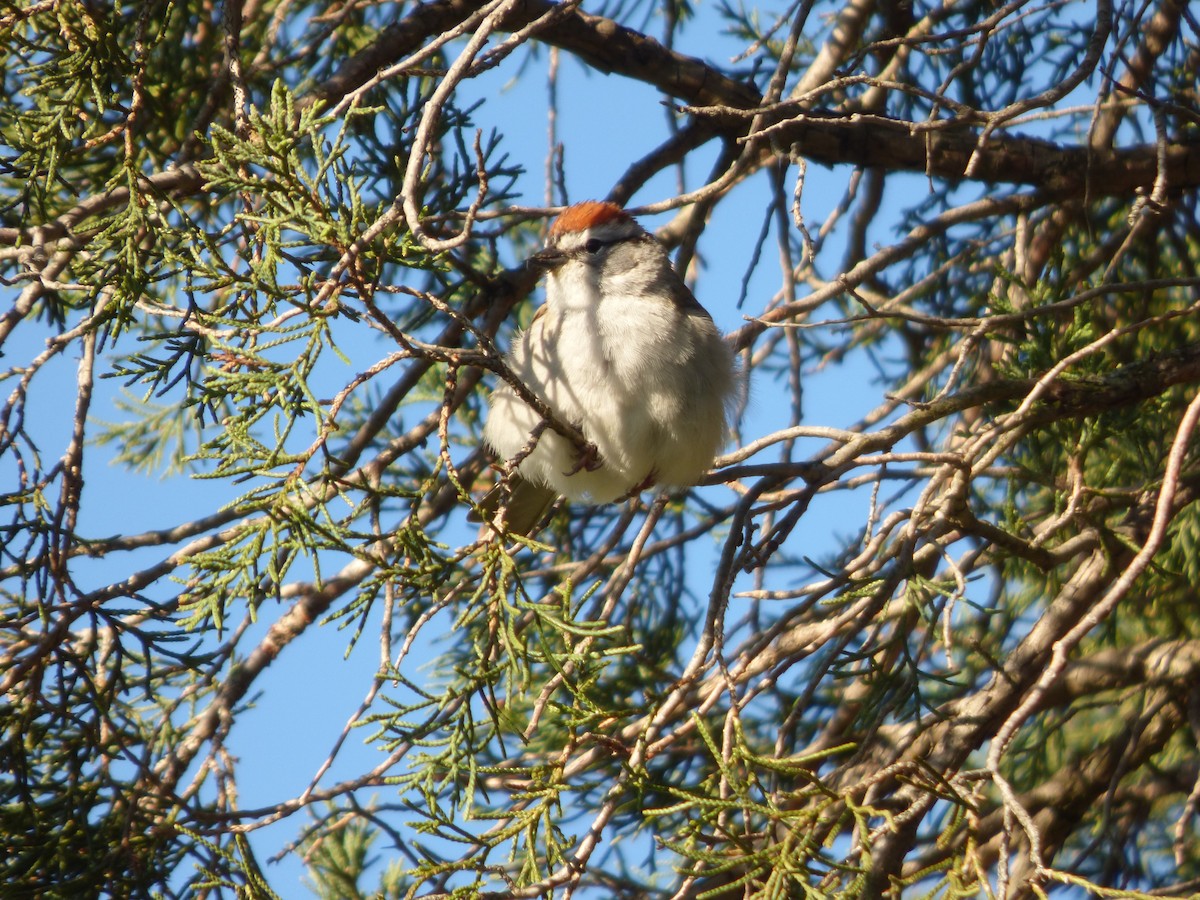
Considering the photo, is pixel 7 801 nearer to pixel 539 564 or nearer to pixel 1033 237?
pixel 539 564

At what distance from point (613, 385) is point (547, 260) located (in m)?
0.63

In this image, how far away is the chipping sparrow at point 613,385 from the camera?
3766 millimetres

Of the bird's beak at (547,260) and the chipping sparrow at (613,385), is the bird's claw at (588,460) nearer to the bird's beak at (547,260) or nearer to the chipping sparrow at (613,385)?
the chipping sparrow at (613,385)

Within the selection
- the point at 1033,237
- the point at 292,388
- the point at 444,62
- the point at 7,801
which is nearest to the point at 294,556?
the point at 292,388

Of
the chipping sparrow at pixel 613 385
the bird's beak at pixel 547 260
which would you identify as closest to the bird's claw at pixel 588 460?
the chipping sparrow at pixel 613 385

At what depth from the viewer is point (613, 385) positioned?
3742 millimetres

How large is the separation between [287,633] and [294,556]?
4.17ft

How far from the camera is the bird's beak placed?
161 inches

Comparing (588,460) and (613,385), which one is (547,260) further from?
(588,460)

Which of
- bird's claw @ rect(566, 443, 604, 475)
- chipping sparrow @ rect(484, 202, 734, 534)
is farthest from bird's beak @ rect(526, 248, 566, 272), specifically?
bird's claw @ rect(566, 443, 604, 475)

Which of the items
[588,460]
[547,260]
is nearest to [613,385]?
[588,460]

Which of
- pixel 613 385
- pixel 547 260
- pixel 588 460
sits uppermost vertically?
pixel 547 260

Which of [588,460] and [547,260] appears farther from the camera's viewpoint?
[547,260]

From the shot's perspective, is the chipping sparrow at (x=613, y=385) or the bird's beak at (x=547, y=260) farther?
the bird's beak at (x=547, y=260)
